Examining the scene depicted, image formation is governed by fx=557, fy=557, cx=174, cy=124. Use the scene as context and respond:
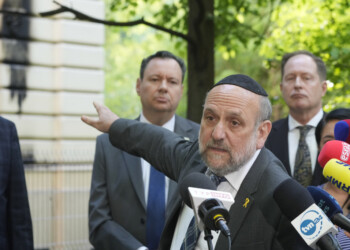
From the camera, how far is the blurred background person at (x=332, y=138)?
3761 millimetres

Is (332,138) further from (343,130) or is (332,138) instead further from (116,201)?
(116,201)

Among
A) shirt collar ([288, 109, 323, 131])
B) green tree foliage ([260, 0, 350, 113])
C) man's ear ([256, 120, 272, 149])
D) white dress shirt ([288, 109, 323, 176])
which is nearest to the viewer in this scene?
man's ear ([256, 120, 272, 149])

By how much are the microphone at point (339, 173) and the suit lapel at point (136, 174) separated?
197cm

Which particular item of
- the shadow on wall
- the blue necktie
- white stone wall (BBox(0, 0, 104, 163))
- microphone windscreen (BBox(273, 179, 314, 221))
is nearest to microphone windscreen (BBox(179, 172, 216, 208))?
microphone windscreen (BBox(273, 179, 314, 221))

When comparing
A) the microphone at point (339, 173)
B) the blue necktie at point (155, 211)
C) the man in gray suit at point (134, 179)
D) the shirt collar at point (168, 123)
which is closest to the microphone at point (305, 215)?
the microphone at point (339, 173)

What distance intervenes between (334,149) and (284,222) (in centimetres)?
51

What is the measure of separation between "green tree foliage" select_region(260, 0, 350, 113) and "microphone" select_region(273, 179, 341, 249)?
558 centimetres

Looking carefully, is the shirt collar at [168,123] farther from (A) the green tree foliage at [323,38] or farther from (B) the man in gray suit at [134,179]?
(A) the green tree foliage at [323,38]

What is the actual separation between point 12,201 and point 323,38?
687cm

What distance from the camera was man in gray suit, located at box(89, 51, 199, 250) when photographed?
439 centimetres

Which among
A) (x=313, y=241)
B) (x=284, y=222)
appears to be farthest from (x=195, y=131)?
(x=313, y=241)

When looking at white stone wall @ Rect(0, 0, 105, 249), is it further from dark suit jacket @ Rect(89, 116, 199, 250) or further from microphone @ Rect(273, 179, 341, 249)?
microphone @ Rect(273, 179, 341, 249)

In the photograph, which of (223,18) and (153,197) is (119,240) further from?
(223,18)

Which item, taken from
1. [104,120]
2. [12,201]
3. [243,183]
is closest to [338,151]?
[243,183]
